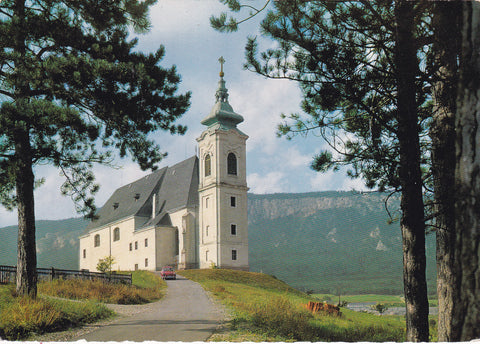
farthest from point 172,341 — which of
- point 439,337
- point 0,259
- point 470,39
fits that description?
point 0,259

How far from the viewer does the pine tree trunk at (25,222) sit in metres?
8.02

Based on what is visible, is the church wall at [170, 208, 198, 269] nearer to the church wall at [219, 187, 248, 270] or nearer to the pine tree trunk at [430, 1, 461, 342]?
the church wall at [219, 187, 248, 270]

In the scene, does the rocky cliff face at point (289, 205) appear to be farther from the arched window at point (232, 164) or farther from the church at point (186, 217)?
the arched window at point (232, 164)

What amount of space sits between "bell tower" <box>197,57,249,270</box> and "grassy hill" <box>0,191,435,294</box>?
2657 mm

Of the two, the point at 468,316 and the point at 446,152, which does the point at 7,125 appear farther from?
the point at 468,316

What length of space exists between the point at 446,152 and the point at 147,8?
4261 mm

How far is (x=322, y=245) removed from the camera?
60.6m

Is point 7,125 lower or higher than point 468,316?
higher

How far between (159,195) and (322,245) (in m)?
28.0

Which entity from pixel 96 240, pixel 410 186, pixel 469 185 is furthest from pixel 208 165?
pixel 469 185

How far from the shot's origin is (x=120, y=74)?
304 inches

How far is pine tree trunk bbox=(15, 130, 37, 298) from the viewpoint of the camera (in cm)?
802

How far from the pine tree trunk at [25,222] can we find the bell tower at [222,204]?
69.8 feet

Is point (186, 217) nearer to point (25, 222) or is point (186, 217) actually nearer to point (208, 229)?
point (208, 229)
